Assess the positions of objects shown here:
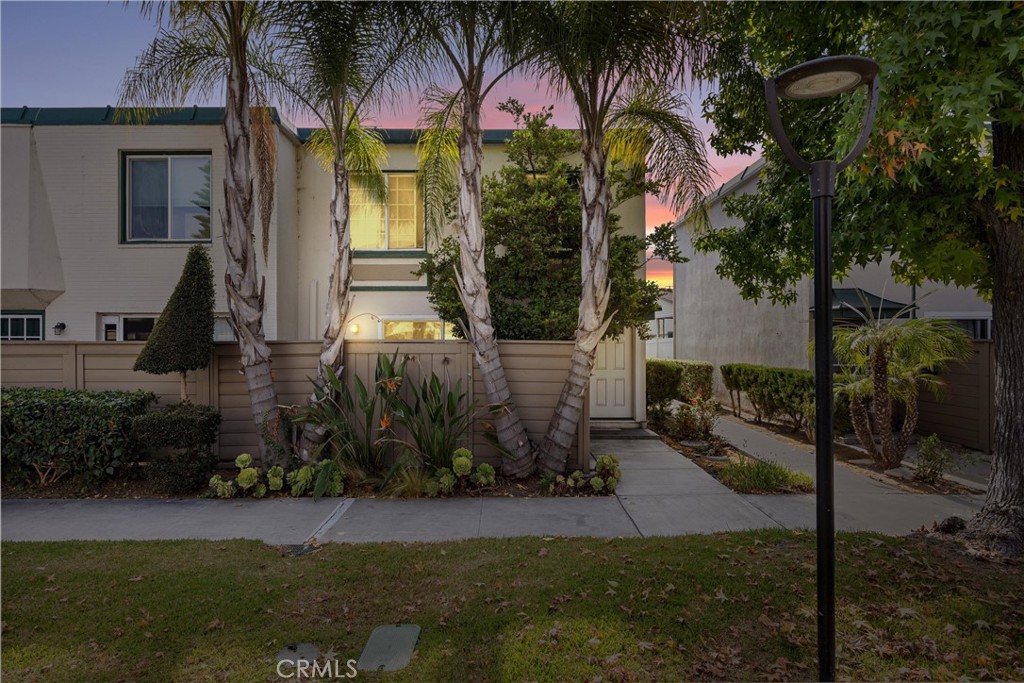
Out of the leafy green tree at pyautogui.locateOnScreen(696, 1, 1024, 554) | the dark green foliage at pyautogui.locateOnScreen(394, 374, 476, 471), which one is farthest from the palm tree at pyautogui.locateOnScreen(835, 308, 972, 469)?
the dark green foliage at pyautogui.locateOnScreen(394, 374, 476, 471)

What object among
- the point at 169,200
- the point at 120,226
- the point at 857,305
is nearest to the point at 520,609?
the point at 169,200

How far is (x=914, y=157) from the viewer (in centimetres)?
404

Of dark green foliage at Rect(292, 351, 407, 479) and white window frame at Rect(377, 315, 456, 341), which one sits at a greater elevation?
white window frame at Rect(377, 315, 456, 341)

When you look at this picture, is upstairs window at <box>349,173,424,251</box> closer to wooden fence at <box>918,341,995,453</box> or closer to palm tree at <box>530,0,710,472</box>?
palm tree at <box>530,0,710,472</box>

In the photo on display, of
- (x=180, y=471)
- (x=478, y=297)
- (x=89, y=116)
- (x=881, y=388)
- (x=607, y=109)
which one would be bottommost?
(x=180, y=471)

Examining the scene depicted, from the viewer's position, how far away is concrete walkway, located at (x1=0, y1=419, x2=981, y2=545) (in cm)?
568

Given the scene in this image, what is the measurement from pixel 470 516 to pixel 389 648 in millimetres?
2661

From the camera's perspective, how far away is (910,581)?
4.38m

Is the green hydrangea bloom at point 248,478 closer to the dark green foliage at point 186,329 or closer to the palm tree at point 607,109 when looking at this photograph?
the dark green foliage at point 186,329

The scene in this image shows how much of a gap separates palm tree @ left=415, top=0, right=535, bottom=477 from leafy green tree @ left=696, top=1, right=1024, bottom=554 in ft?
8.57

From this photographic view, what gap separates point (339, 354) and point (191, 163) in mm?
6277

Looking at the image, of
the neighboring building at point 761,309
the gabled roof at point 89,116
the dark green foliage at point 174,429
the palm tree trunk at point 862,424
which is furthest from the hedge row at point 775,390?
the dark green foliage at point 174,429

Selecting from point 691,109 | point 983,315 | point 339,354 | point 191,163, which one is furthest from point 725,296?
→ point 191,163

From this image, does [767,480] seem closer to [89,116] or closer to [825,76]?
[825,76]
